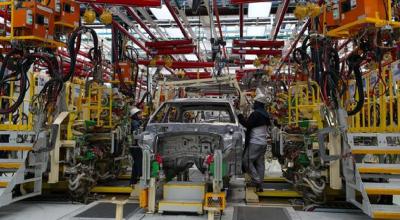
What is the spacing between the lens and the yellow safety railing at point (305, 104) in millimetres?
6609

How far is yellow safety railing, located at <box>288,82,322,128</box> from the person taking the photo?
6609 mm

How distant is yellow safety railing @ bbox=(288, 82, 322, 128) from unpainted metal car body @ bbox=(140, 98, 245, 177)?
127cm

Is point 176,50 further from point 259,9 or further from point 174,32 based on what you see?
point 259,9

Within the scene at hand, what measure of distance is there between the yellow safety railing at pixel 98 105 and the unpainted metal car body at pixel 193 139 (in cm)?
127

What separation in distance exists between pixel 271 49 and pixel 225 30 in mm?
1905

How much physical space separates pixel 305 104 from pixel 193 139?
2.67 m

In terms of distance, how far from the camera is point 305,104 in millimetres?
7695

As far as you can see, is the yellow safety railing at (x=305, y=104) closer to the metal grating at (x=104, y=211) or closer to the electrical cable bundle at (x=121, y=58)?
the metal grating at (x=104, y=211)

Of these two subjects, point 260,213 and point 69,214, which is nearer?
point 69,214

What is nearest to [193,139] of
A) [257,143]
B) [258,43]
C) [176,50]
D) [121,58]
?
[257,143]

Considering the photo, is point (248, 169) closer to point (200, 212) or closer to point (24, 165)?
point (200, 212)

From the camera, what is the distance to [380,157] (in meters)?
5.64

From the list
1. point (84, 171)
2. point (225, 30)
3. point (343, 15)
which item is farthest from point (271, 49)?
point (84, 171)

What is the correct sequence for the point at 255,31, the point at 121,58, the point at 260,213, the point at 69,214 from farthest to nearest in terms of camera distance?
the point at 255,31
the point at 121,58
the point at 260,213
the point at 69,214
